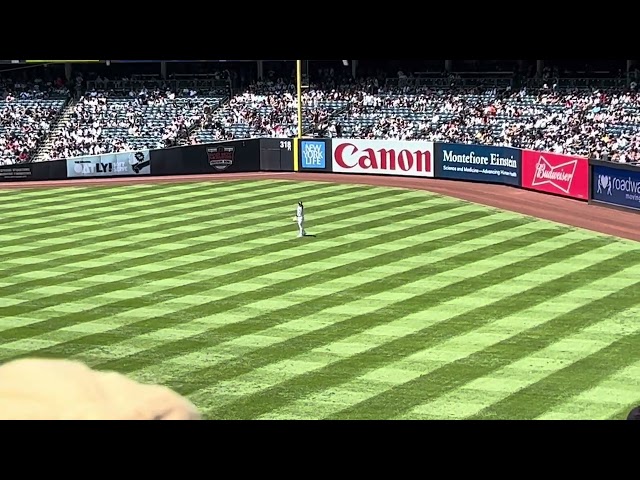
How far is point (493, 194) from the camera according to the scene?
39.6 metres

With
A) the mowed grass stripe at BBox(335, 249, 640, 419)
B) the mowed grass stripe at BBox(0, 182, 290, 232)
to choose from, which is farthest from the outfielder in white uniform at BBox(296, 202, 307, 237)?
the mowed grass stripe at BBox(335, 249, 640, 419)

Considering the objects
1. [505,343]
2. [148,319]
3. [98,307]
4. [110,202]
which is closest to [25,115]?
[110,202]

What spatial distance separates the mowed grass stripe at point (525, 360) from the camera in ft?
47.7

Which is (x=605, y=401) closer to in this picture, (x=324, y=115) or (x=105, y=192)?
(x=105, y=192)

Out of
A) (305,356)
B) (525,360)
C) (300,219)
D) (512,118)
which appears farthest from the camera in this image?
(512,118)

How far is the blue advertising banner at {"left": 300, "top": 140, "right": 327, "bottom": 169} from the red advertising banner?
1131 centimetres

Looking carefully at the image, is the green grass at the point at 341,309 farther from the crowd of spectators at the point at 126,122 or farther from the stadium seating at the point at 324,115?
the crowd of spectators at the point at 126,122

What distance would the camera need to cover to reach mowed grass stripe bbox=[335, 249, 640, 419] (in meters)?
14.8

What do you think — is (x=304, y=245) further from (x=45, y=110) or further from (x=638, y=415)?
(x=45, y=110)

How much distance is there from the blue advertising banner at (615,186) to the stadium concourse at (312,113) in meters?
5.69

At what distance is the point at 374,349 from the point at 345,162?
30.6 metres

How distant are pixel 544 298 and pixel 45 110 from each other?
4280 cm

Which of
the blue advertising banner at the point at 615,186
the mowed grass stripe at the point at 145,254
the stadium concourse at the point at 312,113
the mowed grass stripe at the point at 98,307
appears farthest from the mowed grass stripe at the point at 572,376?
the stadium concourse at the point at 312,113

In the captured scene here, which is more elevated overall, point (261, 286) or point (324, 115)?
point (324, 115)
